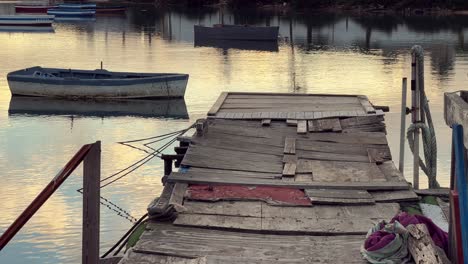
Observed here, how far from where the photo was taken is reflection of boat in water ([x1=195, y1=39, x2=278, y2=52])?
56250 millimetres

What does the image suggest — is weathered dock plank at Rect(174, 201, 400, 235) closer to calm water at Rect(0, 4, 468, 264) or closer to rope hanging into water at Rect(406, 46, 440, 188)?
rope hanging into water at Rect(406, 46, 440, 188)

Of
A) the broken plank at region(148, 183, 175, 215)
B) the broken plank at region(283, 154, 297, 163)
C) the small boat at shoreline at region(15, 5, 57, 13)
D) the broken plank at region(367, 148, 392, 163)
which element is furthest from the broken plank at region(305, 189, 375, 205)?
the small boat at shoreline at region(15, 5, 57, 13)

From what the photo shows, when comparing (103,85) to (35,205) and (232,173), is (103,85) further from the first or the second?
(35,205)

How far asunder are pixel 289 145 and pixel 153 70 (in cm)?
2946

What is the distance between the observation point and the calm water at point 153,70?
16500mm

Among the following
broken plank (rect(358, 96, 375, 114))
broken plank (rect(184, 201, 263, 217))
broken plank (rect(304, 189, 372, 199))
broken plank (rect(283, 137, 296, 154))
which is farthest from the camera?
broken plank (rect(358, 96, 375, 114))

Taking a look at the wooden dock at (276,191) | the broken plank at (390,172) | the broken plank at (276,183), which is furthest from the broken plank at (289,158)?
the broken plank at (390,172)

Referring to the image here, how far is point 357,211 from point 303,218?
2.41 ft

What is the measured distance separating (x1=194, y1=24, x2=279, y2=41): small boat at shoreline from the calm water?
207cm

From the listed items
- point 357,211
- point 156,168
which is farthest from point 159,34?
point 357,211

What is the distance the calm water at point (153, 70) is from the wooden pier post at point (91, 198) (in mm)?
5681

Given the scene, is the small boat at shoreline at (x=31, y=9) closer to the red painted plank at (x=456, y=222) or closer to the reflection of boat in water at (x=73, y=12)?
the reflection of boat in water at (x=73, y=12)

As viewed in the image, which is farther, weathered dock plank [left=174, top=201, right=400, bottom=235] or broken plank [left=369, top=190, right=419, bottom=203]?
broken plank [left=369, top=190, right=419, bottom=203]

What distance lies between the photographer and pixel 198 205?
972 cm
